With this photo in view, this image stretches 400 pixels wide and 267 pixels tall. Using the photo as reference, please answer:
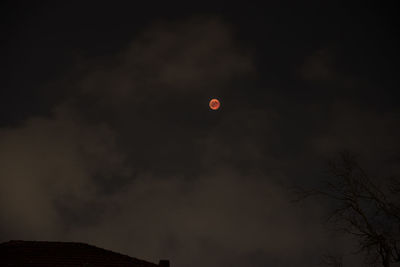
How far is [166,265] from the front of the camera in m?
13.5

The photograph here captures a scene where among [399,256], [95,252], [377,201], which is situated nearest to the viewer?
[399,256]

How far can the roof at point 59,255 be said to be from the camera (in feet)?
42.6

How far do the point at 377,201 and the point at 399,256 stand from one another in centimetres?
189

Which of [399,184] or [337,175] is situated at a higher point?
[337,175]

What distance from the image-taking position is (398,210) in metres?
10.2

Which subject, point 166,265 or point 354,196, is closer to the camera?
point 354,196

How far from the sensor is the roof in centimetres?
1299

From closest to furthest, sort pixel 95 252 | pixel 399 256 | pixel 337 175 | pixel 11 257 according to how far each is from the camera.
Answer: pixel 399 256 → pixel 337 175 → pixel 11 257 → pixel 95 252

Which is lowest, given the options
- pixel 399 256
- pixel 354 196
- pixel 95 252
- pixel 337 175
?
pixel 399 256

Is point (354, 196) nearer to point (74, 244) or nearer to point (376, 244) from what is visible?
point (376, 244)

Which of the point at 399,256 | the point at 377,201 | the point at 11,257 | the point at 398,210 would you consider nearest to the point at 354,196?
the point at 377,201

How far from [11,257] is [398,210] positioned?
16291 millimetres

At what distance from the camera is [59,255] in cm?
1358

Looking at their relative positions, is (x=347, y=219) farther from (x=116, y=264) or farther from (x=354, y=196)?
(x=116, y=264)
